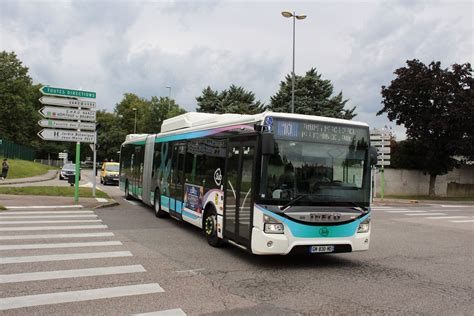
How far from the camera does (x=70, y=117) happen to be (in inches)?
709

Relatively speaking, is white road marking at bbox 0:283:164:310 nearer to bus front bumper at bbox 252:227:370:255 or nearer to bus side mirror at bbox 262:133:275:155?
bus front bumper at bbox 252:227:370:255

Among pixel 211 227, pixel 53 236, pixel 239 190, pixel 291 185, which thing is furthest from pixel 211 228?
pixel 53 236

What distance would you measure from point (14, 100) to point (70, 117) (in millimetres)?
62828

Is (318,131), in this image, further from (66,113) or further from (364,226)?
(66,113)

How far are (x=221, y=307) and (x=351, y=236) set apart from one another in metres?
3.51

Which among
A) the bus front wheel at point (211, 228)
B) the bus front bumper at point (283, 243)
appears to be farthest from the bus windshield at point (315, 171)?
the bus front wheel at point (211, 228)

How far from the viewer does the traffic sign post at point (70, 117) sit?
57.6ft

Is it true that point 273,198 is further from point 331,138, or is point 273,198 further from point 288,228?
point 331,138

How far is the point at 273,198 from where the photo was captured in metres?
7.77

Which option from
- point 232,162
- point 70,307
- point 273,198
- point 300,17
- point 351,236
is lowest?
point 70,307

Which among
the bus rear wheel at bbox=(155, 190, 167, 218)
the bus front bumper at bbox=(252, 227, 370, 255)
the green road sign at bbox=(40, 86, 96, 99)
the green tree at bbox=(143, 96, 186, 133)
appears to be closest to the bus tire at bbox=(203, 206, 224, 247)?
the bus front bumper at bbox=(252, 227, 370, 255)

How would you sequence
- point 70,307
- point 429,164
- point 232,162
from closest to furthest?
point 70,307, point 232,162, point 429,164

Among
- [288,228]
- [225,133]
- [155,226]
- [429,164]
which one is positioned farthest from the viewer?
[429,164]

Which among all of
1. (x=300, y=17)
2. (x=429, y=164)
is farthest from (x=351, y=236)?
(x=429, y=164)
